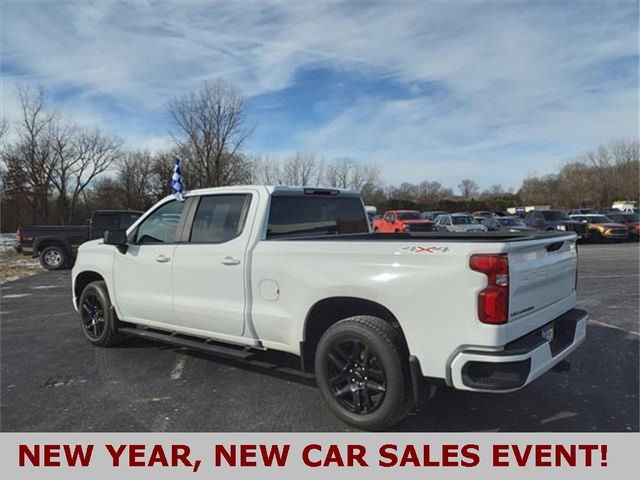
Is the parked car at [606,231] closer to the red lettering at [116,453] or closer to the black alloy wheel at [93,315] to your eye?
the black alloy wheel at [93,315]

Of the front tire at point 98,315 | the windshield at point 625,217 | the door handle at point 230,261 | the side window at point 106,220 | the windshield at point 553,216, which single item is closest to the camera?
the door handle at point 230,261

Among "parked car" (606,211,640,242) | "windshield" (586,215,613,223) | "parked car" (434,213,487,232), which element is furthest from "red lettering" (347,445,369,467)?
"parked car" (606,211,640,242)

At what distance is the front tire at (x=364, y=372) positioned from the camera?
3330mm

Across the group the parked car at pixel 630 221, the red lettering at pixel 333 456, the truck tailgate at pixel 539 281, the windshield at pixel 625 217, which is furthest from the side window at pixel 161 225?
the windshield at pixel 625 217

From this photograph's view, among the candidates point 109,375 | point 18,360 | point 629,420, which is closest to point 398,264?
point 629,420

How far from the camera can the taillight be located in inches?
116

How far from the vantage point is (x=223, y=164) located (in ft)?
151

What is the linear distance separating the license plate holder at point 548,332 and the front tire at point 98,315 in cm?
449

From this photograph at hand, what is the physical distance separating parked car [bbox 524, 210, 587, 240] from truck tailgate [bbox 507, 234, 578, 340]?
20626 millimetres

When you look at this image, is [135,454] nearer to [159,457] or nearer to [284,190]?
[159,457]

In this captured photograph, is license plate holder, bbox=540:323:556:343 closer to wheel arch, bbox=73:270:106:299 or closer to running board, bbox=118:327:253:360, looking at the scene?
running board, bbox=118:327:253:360

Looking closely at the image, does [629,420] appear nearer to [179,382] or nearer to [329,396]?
[329,396]

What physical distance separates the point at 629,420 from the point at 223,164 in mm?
44715

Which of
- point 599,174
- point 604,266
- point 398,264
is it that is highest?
point 599,174
